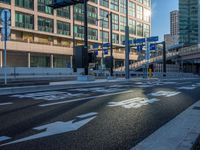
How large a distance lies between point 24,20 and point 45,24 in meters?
5.13

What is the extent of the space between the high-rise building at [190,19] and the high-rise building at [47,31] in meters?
53.4

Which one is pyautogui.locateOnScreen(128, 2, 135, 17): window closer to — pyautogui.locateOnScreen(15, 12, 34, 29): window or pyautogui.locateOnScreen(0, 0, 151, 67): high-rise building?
pyautogui.locateOnScreen(0, 0, 151, 67): high-rise building

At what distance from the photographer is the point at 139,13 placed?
84562 mm

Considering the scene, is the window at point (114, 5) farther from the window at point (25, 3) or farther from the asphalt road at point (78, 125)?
the asphalt road at point (78, 125)

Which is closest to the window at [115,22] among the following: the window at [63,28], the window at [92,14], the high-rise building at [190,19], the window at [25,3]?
the window at [92,14]

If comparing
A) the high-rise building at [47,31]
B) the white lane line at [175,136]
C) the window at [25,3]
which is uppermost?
the window at [25,3]

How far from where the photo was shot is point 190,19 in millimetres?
118125

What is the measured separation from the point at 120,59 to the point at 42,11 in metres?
30.5

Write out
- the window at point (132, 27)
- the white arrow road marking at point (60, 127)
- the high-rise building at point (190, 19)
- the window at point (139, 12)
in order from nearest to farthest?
1. the white arrow road marking at point (60, 127)
2. the window at point (132, 27)
3. the window at point (139, 12)
4. the high-rise building at point (190, 19)

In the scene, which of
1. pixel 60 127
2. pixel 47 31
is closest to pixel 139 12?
pixel 47 31

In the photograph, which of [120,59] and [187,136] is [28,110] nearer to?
[187,136]

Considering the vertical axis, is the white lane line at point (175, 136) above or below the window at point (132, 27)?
below

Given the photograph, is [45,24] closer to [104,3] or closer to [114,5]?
[104,3]

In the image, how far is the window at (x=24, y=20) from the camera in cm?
4959
